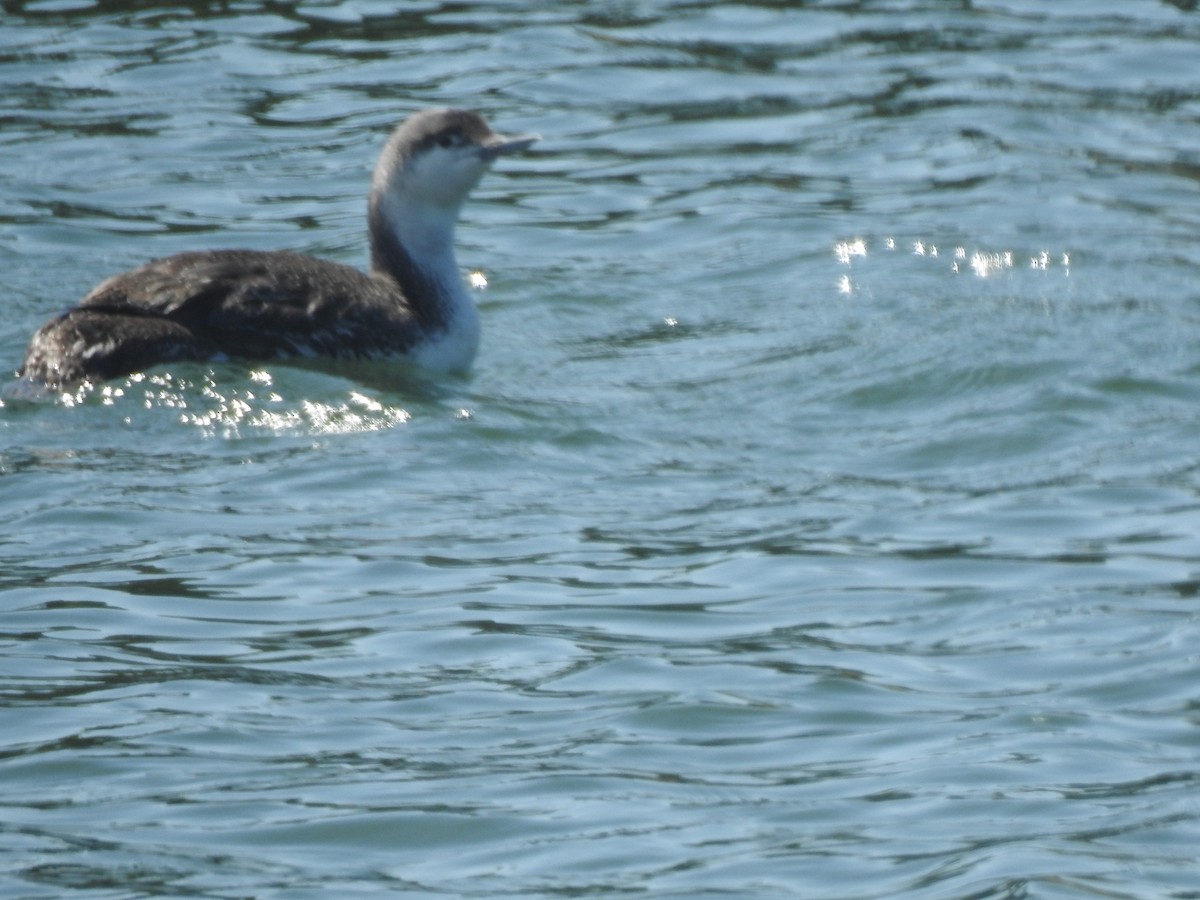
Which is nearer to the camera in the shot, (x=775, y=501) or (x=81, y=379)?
(x=775, y=501)

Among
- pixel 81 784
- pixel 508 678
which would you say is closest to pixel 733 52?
pixel 508 678

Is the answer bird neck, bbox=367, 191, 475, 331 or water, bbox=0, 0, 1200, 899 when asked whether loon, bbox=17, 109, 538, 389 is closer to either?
bird neck, bbox=367, 191, 475, 331

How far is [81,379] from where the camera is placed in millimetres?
9812

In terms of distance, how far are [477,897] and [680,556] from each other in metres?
2.74

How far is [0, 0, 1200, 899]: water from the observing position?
605cm

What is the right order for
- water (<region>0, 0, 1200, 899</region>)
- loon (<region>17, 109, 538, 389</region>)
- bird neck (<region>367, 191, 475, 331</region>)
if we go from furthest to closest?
bird neck (<region>367, 191, 475, 331</region>), loon (<region>17, 109, 538, 389</region>), water (<region>0, 0, 1200, 899</region>)

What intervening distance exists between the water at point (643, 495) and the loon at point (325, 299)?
153 millimetres

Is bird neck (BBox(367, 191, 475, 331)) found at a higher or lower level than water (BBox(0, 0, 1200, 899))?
higher

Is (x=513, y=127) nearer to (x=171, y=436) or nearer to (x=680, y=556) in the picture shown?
(x=171, y=436)

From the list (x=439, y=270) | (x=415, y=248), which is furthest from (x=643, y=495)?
(x=415, y=248)

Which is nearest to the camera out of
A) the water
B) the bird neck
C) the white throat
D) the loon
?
the water

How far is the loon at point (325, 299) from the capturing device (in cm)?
995

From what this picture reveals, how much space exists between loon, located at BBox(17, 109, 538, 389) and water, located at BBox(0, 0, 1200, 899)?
15cm

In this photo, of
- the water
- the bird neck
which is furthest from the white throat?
the water
